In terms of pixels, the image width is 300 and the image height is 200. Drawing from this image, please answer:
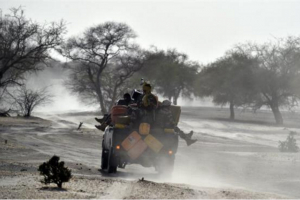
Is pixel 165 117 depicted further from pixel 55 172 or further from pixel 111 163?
pixel 55 172

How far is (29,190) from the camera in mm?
12305

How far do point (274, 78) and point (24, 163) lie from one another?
159ft

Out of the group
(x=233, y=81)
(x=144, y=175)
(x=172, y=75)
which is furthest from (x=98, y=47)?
(x=144, y=175)

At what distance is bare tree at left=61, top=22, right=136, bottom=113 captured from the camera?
196 ft

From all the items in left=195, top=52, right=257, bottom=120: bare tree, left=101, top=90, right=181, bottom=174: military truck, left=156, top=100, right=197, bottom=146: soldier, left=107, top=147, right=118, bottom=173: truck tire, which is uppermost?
left=195, top=52, right=257, bottom=120: bare tree

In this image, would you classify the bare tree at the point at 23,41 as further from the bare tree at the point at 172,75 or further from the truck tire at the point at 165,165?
the bare tree at the point at 172,75

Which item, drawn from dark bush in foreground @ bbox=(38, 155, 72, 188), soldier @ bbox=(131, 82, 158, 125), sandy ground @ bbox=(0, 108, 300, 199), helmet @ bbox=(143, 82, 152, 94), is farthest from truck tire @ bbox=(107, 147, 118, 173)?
dark bush in foreground @ bbox=(38, 155, 72, 188)

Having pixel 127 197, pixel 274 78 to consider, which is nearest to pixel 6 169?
pixel 127 197

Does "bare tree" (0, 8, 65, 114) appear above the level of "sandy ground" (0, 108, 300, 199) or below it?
above

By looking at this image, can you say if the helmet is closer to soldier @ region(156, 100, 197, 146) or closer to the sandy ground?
soldier @ region(156, 100, 197, 146)

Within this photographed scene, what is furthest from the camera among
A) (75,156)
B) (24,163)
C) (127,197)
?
(75,156)

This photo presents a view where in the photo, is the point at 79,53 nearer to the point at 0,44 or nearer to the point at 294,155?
the point at 0,44

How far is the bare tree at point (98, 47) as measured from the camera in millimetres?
59812

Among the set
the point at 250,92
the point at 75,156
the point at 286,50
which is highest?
the point at 286,50
